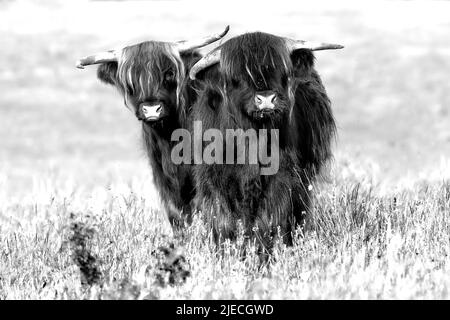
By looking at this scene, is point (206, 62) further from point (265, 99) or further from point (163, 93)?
point (265, 99)

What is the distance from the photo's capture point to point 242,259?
24.3 ft

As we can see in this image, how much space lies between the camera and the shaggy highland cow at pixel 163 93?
26.3 ft

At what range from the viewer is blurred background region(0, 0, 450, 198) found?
19.1 m

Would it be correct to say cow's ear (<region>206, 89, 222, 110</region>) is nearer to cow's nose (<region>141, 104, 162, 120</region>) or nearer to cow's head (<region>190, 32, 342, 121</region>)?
cow's head (<region>190, 32, 342, 121</region>)

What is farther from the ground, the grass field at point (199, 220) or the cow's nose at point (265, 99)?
the cow's nose at point (265, 99)

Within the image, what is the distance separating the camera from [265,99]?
7.04 m

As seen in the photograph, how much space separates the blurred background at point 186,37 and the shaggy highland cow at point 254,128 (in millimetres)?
6409

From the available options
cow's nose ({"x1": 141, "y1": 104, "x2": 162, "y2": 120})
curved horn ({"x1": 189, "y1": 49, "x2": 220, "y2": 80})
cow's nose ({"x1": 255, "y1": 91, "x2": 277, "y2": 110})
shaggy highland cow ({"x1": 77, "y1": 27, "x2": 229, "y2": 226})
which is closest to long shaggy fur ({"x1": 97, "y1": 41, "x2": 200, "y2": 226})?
shaggy highland cow ({"x1": 77, "y1": 27, "x2": 229, "y2": 226})

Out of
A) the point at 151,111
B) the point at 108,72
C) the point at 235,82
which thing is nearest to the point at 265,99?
the point at 235,82

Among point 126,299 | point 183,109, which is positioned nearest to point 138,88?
point 183,109

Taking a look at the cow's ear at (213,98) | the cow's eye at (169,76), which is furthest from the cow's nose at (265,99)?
the cow's eye at (169,76)

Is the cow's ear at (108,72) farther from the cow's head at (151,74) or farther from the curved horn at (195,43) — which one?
the curved horn at (195,43)

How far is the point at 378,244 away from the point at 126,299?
2.24 metres

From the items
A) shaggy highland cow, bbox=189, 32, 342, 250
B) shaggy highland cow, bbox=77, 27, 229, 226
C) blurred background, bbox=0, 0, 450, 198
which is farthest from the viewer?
blurred background, bbox=0, 0, 450, 198
